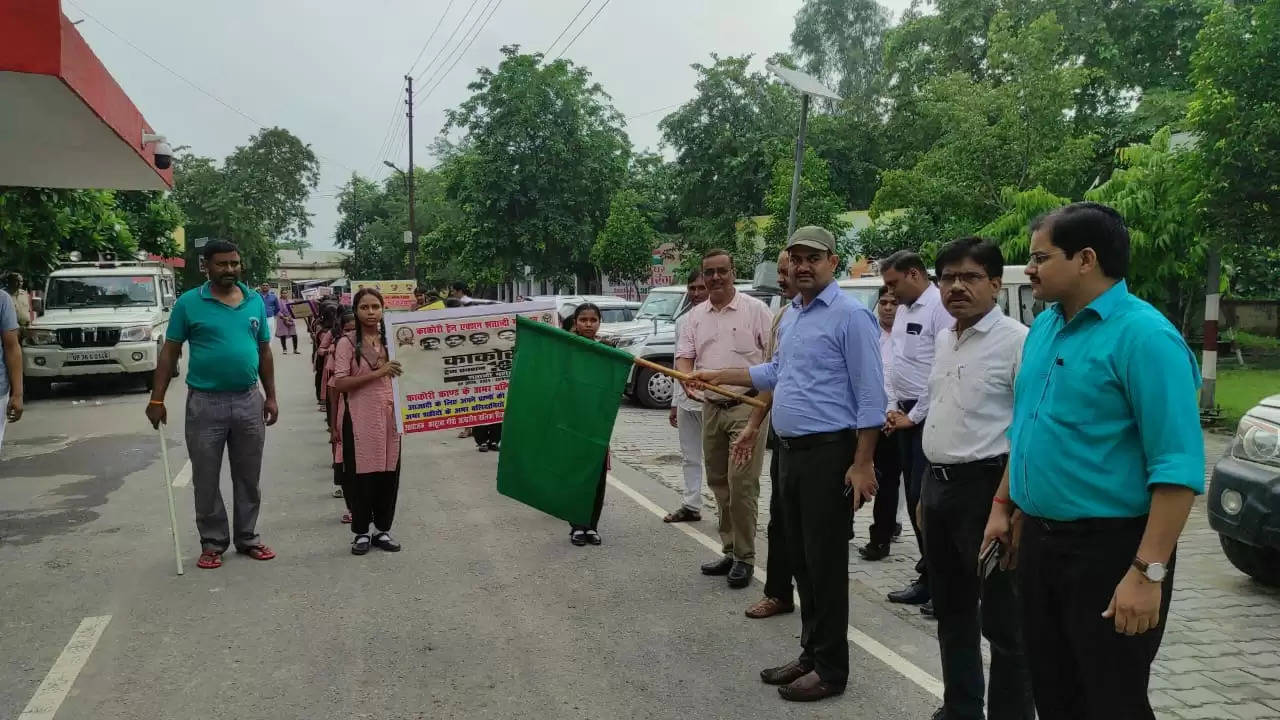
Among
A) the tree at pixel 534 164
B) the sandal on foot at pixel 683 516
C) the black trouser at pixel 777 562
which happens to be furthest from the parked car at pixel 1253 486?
the tree at pixel 534 164

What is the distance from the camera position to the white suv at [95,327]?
1596 cm

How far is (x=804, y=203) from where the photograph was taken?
19.7 m

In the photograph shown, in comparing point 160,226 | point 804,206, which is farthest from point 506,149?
point 804,206

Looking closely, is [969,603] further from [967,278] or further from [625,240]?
[625,240]

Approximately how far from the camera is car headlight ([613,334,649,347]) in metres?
14.5

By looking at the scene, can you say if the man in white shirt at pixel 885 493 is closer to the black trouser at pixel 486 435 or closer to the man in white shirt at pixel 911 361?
the man in white shirt at pixel 911 361

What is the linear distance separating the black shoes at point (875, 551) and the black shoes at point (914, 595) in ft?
2.76

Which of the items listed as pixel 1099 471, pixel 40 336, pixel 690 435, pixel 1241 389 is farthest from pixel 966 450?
pixel 40 336

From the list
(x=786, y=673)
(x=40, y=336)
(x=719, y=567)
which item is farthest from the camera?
(x=40, y=336)

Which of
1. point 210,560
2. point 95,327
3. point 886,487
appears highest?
point 95,327

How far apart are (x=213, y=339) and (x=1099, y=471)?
5347 mm

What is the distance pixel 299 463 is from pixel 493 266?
81.9 feet

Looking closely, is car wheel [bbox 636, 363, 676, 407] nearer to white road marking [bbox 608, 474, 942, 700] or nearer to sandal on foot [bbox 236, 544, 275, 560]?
white road marking [bbox 608, 474, 942, 700]

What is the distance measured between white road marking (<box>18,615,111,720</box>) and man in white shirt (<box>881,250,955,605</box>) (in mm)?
4256
